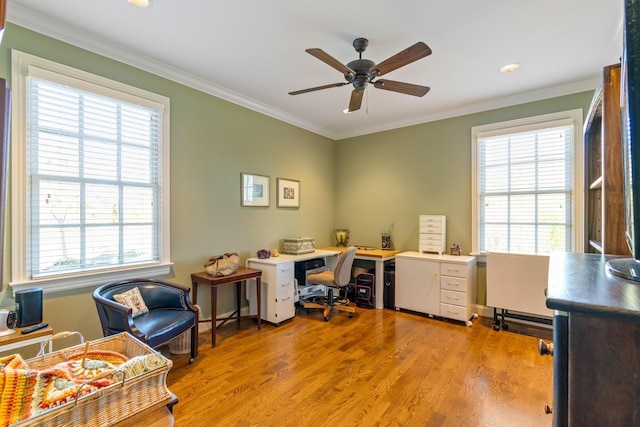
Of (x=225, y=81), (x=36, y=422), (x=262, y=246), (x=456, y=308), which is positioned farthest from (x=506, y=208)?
(x=36, y=422)

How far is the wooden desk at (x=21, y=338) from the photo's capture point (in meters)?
1.83

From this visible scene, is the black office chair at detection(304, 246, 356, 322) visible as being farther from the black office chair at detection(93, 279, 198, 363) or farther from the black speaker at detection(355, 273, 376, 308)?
the black office chair at detection(93, 279, 198, 363)

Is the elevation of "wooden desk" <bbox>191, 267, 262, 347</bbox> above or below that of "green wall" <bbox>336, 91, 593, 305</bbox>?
below

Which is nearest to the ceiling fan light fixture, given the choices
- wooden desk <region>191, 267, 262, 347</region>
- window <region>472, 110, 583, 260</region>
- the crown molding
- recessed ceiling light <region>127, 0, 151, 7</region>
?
recessed ceiling light <region>127, 0, 151, 7</region>

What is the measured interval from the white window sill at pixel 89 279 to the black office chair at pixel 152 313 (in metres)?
0.14

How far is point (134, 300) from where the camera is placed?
8.23 feet

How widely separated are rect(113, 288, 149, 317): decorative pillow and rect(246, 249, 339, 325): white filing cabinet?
51.7 inches

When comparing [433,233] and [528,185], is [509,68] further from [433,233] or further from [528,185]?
[433,233]

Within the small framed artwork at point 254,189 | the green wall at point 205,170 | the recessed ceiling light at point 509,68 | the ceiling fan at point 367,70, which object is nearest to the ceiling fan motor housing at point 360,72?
the ceiling fan at point 367,70

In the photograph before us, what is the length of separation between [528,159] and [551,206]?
24.3 inches

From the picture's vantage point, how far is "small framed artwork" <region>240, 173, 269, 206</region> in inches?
151

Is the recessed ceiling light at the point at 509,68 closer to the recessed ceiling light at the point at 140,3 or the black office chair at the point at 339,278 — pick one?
the black office chair at the point at 339,278

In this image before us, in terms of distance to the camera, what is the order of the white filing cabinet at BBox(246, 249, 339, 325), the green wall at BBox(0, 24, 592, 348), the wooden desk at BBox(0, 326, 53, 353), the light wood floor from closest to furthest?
the wooden desk at BBox(0, 326, 53, 353) → the light wood floor → the green wall at BBox(0, 24, 592, 348) → the white filing cabinet at BBox(246, 249, 339, 325)

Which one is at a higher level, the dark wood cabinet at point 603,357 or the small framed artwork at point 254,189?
the small framed artwork at point 254,189
